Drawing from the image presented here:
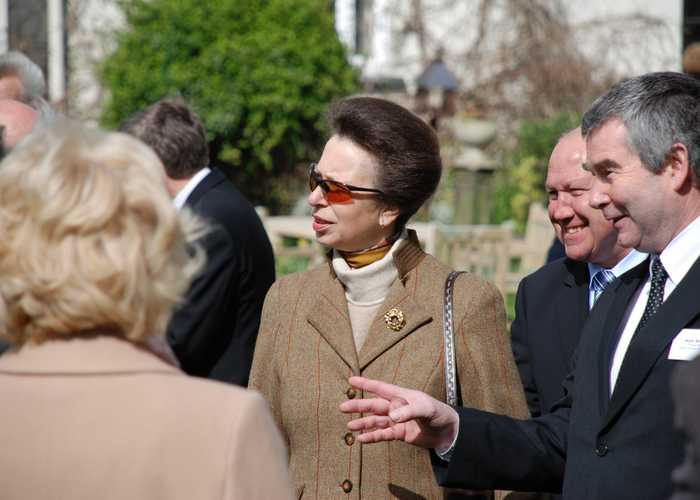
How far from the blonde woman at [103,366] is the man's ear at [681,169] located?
1231mm

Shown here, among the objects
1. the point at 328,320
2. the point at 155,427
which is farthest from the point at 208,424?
the point at 328,320

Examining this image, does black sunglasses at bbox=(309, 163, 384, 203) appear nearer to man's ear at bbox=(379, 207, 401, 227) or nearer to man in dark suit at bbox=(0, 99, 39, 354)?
man's ear at bbox=(379, 207, 401, 227)

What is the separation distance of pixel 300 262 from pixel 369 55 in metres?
6.25

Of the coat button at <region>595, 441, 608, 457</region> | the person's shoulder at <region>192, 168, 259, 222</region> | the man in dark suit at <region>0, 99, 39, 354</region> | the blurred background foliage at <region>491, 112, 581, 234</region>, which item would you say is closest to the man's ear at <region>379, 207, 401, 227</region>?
the person's shoulder at <region>192, 168, 259, 222</region>

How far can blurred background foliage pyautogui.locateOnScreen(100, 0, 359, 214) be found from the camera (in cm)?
1194

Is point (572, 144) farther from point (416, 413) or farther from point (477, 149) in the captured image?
point (477, 149)

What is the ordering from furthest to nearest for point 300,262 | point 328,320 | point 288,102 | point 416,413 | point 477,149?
point 477,149 → point 288,102 → point 300,262 → point 328,320 → point 416,413

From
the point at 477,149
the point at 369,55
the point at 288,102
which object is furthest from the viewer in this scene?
the point at 369,55

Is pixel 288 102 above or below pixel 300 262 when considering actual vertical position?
above

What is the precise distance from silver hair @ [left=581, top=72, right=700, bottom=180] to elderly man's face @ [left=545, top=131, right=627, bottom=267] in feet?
2.96

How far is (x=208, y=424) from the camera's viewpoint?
1.72 metres

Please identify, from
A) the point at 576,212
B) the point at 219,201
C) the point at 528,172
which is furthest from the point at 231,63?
the point at 576,212

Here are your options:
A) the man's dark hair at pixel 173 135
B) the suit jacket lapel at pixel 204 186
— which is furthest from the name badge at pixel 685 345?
the man's dark hair at pixel 173 135

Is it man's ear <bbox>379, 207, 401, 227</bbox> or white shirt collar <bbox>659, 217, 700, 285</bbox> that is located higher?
white shirt collar <bbox>659, 217, 700, 285</bbox>
